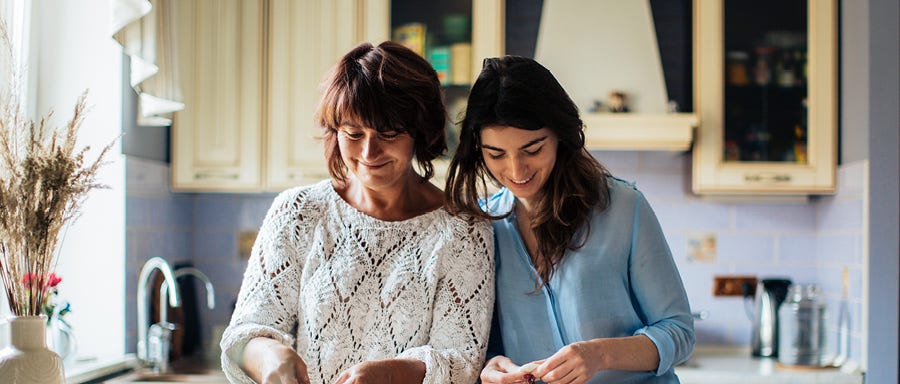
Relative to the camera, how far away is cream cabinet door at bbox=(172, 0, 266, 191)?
3018 millimetres

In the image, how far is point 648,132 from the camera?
2.89 metres

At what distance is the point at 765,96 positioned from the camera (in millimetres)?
2979

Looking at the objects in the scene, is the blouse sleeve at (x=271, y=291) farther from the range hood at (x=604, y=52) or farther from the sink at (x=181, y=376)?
the range hood at (x=604, y=52)

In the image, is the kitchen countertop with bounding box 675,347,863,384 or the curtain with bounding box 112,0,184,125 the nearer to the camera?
the curtain with bounding box 112,0,184,125

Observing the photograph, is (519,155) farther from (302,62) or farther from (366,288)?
(302,62)

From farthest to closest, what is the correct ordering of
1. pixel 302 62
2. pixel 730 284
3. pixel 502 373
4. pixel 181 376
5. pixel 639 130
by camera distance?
pixel 730 284 → pixel 302 62 → pixel 639 130 → pixel 181 376 → pixel 502 373

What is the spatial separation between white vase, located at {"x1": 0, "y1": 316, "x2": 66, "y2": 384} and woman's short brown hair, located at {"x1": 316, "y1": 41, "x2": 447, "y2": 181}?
64cm

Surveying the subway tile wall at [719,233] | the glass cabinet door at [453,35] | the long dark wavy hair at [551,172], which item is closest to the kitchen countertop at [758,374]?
the subway tile wall at [719,233]

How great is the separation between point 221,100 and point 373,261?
1.66 metres

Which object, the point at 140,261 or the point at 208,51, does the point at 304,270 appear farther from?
the point at 208,51

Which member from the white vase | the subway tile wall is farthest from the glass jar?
the white vase

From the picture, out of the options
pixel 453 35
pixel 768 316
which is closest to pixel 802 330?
pixel 768 316

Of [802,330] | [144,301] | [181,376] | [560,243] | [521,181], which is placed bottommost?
[181,376]

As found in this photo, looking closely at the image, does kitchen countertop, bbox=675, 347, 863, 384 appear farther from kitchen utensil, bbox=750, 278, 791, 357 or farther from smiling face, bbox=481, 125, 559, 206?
smiling face, bbox=481, 125, 559, 206
